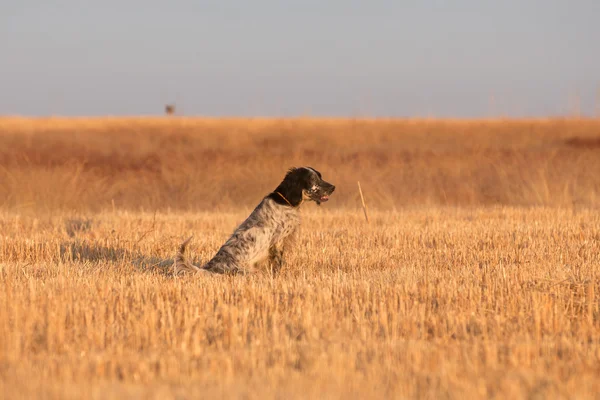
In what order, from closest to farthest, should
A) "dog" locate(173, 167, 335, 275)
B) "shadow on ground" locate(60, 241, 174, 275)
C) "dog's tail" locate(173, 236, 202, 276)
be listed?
"dog's tail" locate(173, 236, 202, 276) → "dog" locate(173, 167, 335, 275) → "shadow on ground" locate(60, 241, 174, 275)

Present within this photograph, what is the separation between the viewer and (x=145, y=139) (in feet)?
66.8

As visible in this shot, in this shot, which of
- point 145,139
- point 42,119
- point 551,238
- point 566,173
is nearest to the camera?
point 551,238

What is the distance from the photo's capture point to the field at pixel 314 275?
455 centimetres

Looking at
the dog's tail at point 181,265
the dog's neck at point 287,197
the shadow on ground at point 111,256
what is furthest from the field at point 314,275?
the dog's neck at point 287,197

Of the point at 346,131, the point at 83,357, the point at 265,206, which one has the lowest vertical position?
the point at 83,357

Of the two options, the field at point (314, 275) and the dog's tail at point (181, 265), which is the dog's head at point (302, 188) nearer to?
the field at point (314, 275)

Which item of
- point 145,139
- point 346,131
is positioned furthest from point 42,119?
point 346,131

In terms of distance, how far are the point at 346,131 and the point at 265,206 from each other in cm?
1299

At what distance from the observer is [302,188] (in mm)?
8164

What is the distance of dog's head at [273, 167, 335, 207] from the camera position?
8.15 metres

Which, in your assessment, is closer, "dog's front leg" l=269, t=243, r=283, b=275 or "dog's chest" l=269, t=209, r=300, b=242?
"dog's chest" l=269, t=209, r=300, b=242

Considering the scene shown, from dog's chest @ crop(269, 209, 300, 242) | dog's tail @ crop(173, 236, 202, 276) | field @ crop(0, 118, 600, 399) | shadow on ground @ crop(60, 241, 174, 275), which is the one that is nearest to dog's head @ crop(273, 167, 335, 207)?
dog's chest @ crop(269, 209, 300, 242)

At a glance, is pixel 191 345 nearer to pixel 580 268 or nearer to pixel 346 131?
pixel 580 268

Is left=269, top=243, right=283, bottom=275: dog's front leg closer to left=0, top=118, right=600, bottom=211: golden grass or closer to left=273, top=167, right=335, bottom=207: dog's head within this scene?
left=273, top=167, right=335, bottom=207: dog's head
